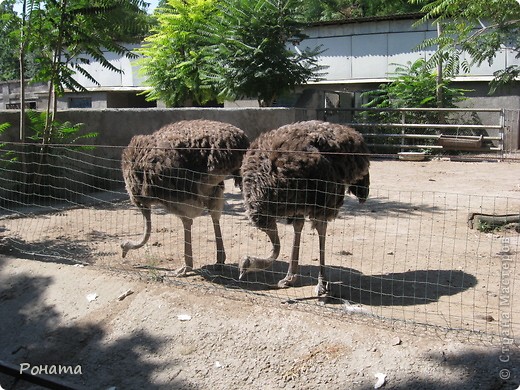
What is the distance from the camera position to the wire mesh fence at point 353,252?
552 cm

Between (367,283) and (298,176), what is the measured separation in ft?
4.78

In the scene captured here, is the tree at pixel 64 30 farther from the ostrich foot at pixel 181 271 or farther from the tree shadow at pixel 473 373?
the tree shadow at pixel 473 373

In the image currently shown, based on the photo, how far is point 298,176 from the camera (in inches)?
222

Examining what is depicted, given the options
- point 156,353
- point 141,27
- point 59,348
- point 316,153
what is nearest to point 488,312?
point 316,153

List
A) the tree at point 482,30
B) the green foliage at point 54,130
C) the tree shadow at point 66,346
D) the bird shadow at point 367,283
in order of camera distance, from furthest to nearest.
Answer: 1. the green foliage at point 54,130
2. the tree at point 482,30
3. the bird shadow at point 367,283
4. the tree shadow at point 66,346

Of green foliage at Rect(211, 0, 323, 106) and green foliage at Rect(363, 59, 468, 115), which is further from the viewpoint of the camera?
green foliage at Rect(363, 59, 468, 115)

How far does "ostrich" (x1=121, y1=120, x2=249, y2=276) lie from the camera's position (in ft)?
20.2

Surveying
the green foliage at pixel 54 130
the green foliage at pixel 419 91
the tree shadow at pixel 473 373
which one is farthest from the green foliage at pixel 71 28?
the green foliage at pixel 419 91

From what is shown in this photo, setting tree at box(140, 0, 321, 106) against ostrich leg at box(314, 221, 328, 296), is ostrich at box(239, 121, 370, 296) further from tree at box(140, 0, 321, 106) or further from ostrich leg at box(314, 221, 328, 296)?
tree at box(140, 0, 321, 106)

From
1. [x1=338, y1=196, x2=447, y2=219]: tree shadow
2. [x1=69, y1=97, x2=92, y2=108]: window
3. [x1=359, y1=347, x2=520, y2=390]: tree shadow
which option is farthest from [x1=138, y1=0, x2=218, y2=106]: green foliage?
[x1=359, y1=347, x2=520, y2=390]: tree shadow

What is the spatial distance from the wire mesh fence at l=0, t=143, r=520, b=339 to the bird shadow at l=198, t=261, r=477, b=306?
0.01m

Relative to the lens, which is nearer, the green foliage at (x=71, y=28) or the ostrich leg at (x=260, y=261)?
the ostrich leg at (x=260, y=261)

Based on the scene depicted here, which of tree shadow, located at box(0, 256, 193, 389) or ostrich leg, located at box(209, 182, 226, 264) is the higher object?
ostrich leg, located at box(209, 182, 226, 264)

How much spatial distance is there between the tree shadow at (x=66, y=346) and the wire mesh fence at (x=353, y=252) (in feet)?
2.66
